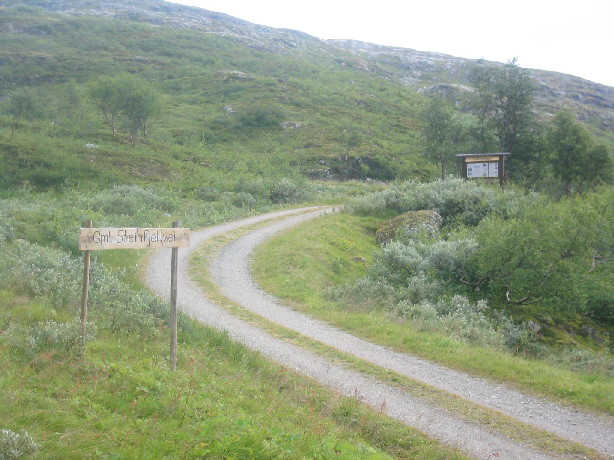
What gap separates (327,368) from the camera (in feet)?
28.0

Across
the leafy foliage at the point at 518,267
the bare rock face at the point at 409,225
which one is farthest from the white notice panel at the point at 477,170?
the leafy foliage at the point at 518,267

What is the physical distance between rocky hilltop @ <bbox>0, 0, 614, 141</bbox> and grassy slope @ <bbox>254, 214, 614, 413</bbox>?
90.7m

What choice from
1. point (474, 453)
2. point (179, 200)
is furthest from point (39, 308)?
point (179, 200)

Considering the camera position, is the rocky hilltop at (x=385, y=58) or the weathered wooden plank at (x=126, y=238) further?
the rocky hilltop at (x=385, y=58)

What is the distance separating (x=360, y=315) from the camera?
38.5ft

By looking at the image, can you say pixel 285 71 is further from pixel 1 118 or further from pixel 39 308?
pixel 39 308

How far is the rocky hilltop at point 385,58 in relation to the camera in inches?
4535

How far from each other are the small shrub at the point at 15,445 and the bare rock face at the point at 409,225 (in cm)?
1768

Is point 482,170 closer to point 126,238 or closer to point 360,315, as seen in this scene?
point 360,315

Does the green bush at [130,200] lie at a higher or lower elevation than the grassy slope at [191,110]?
lower

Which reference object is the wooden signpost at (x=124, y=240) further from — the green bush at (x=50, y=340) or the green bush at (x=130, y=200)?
the green bush at (x=130, y=200)

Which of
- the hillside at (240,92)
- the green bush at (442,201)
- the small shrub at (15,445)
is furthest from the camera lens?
the hillside at (240,92)

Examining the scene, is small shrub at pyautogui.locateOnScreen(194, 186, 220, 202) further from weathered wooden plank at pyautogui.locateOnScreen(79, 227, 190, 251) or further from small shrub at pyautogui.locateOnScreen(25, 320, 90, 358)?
small shrub at pyautogui.locateOnScreen(25, 320, 90, 358)

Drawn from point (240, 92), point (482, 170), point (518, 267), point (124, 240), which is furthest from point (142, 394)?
point (240, 92)
